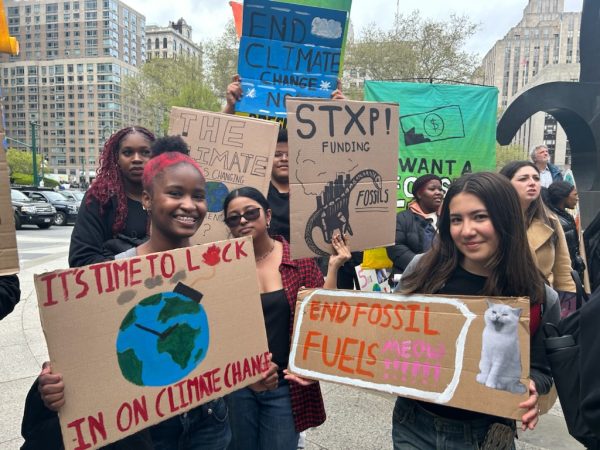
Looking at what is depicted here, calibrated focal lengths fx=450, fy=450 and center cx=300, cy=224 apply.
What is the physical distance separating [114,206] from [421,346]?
163cm

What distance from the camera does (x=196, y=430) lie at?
1.75 m

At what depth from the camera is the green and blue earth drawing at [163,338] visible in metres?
1.47

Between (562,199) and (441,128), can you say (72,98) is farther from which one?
(562,199)

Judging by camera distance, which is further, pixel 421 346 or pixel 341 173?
pixel 341 173

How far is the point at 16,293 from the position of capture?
1.74 m

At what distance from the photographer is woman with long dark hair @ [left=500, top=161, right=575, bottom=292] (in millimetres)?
2996

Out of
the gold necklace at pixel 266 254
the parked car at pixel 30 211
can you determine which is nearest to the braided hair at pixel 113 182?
the gold necklace at pixel 266 254

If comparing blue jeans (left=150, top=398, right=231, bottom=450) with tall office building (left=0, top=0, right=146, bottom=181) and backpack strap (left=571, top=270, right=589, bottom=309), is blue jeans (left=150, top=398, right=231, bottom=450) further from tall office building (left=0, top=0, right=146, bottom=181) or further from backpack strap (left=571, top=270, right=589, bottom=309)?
tall office building (left=0, top=0, right=146, bottom=181)

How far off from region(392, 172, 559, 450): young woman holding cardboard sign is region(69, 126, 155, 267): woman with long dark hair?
1.38 m

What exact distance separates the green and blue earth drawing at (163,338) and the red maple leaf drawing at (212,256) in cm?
12

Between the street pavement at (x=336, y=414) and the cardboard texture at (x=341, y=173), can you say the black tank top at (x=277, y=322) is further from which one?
the street pavement at (x=336, y=414)

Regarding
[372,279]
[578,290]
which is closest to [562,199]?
[578,290]

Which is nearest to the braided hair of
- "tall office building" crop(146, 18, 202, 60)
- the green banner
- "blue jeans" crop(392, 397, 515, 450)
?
"blue jeans" crop(392, 397, 515, 450)

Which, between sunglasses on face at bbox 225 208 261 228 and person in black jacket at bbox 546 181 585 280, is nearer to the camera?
sunglasses on face at bbox 225 208 261 228
